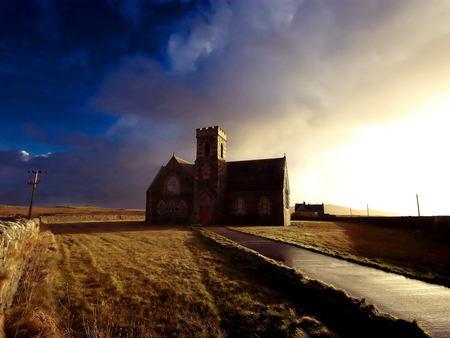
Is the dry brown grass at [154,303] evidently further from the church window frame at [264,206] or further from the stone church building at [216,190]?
the church window frame at [264,206]

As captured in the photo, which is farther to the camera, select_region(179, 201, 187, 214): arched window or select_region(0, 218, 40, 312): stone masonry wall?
select_region(179, 201, 187, 214): arched window

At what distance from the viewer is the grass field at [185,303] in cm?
616

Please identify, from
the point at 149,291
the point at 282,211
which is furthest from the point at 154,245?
the point at 282,211

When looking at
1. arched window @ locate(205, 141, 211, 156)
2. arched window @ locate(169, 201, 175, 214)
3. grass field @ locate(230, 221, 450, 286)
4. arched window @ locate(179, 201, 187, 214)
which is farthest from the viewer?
arched window @ locate(169, 201, 175, 214)

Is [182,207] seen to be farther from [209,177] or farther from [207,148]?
[207,148]

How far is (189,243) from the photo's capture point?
59.7 ft

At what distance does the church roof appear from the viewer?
1532 inches

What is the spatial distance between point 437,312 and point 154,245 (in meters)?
15.0

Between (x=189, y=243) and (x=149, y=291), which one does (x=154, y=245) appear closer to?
(x=189, y=243)

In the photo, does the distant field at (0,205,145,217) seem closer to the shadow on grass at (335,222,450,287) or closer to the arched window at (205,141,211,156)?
the arched window at (205,141,211,156)

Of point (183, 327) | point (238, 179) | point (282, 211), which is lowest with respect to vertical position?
point (183, 327)

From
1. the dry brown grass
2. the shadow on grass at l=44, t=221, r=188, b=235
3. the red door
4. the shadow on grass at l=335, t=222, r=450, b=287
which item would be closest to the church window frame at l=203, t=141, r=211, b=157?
the red door

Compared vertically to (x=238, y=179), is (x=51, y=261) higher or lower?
lower

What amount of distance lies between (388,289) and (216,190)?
2995 cm
